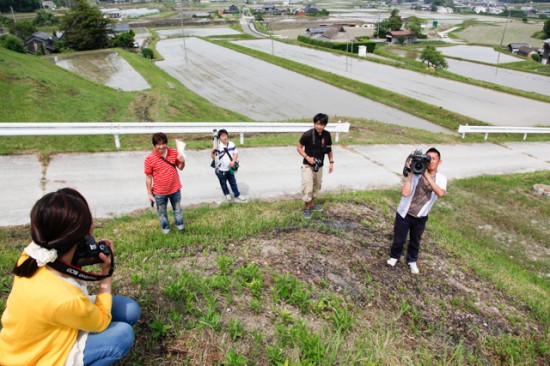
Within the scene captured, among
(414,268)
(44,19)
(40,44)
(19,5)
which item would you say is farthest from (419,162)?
(19,5)

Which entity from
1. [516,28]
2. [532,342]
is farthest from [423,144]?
[516,28]

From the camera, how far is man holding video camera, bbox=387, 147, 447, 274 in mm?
5082

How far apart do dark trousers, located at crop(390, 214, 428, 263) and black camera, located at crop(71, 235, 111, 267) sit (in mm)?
4152

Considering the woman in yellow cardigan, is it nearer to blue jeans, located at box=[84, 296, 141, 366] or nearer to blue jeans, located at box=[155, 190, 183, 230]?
blue jeans, located at box=[84, 296, 141, 366]

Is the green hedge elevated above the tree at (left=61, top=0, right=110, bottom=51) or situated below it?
below

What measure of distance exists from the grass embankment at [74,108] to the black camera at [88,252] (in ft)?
26.8

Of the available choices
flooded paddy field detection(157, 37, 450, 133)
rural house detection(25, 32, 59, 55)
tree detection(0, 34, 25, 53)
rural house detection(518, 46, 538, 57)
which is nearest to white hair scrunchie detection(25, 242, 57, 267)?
flooded paddy field detection(157, 37, 450, 133)

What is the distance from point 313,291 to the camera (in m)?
4.61

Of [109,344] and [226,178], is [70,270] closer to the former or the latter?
[109,344]

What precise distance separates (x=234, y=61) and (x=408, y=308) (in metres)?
44.8

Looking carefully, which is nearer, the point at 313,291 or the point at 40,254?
the point at 40,254

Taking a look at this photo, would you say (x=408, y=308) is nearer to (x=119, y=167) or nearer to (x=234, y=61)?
(x=119, y=167)

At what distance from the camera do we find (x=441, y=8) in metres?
187

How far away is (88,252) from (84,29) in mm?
58399
